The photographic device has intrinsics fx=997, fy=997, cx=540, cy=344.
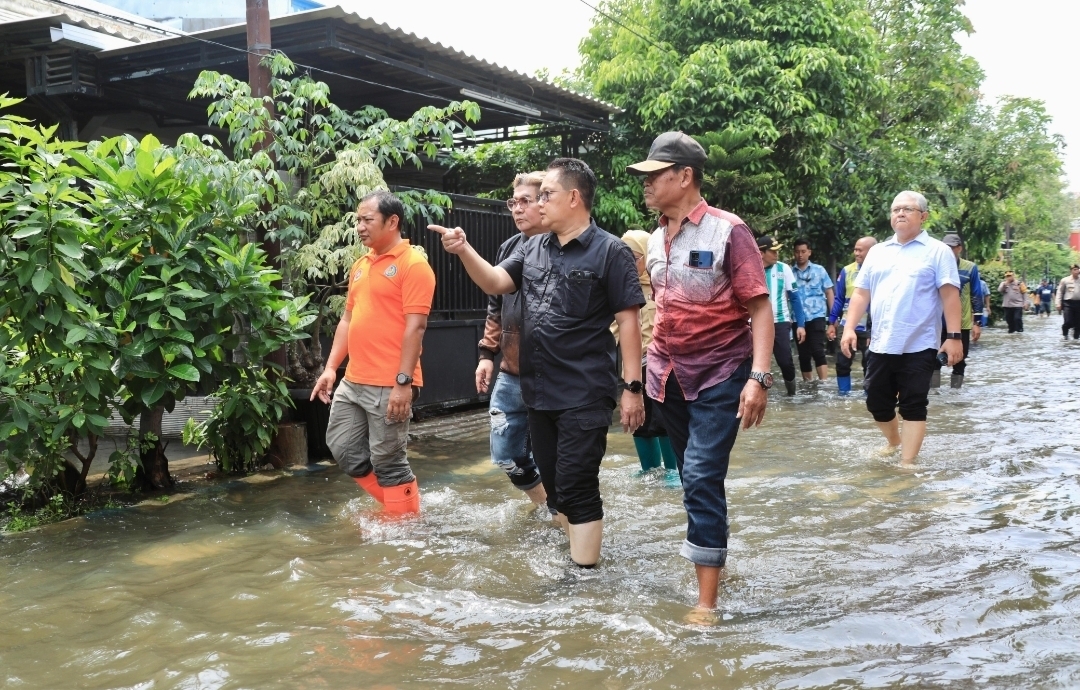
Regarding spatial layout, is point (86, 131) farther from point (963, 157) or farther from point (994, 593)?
point (963, 157)

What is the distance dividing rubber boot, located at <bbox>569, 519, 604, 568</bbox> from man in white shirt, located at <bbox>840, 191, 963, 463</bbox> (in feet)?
10.3

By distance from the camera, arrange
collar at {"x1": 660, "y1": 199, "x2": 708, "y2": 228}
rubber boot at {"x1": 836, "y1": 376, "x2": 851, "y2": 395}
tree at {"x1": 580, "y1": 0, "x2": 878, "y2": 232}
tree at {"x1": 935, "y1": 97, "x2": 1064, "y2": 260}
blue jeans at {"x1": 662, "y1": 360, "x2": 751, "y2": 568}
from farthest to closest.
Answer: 1. tree at {"x1": 935, "y1": 97, "x2": 1064, "y2": 260}
2. tree at {"x1": 580, "y1": 0, "x2": 878, "y2": 232}
3. rubber boot at {"x1": 836, "y1": 376, "x2": 851, "y2": 395}
4. collar at {"x1": 660, "y1": 199, "x2": 708, "y2": 228}
5. blue jeans at {"x1": 662, "y1": 360, "x2": 751, "y2": 568}

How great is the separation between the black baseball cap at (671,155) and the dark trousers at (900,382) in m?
3.27

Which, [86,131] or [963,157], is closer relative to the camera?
[86,131]

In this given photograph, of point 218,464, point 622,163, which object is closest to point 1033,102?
point 622,163

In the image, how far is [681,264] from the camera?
163 inches

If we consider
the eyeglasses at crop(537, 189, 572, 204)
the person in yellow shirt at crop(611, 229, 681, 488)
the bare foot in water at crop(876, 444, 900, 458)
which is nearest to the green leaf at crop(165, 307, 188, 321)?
the eyeglasses at crop(537, 189, 572, 204)

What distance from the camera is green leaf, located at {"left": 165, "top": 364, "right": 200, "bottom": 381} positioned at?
5734mm

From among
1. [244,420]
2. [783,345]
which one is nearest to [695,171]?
[244,420]

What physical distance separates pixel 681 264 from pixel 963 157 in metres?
28.6

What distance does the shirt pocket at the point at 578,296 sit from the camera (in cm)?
439

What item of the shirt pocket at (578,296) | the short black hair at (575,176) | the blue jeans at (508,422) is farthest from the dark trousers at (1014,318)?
the shirt pocket at (578,296)

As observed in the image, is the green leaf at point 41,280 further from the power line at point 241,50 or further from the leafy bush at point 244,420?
the power line at point 241,50

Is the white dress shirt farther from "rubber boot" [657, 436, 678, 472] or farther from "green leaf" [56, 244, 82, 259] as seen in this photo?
"green leaf" [56, 244, 82, 259]
